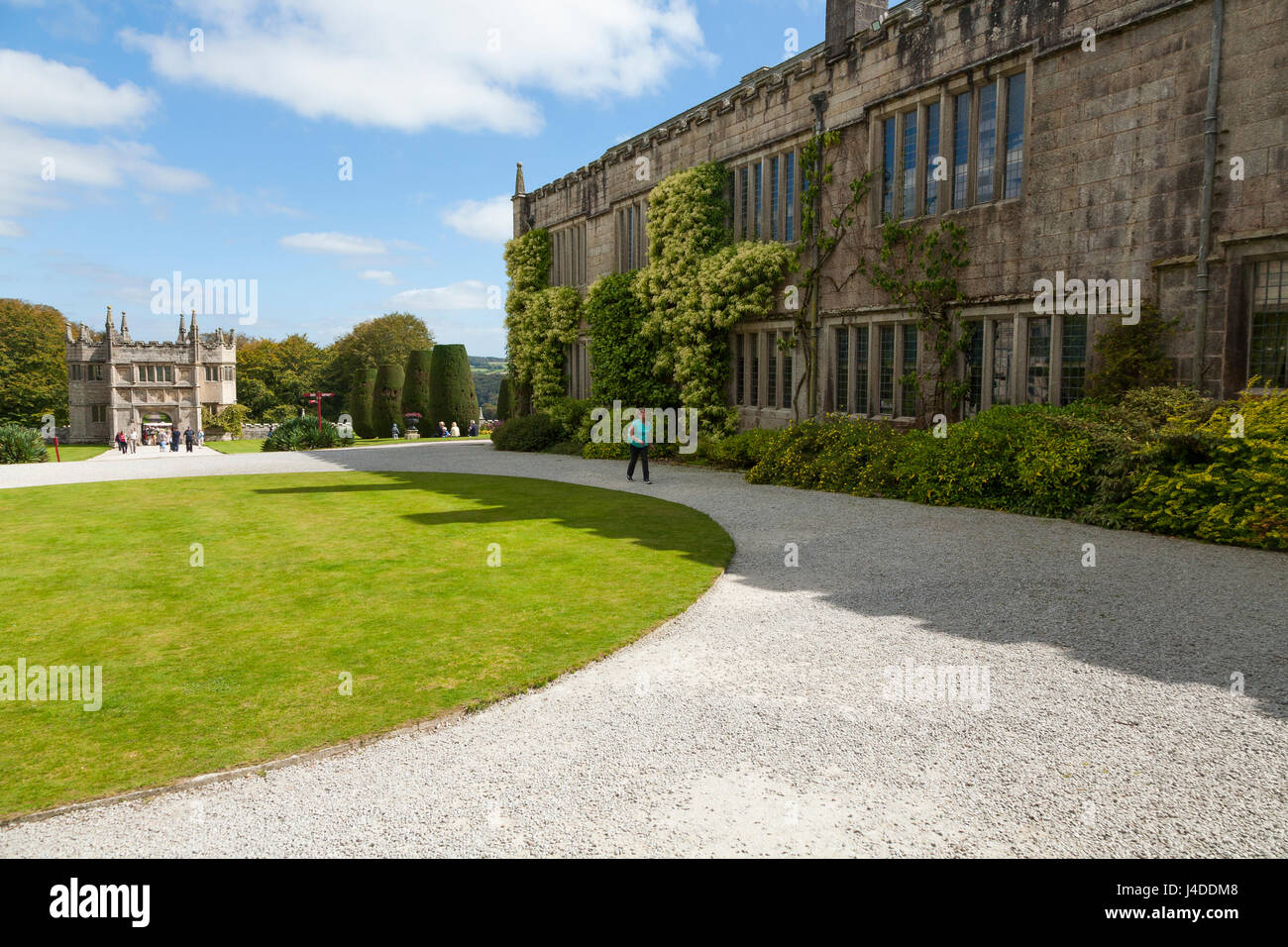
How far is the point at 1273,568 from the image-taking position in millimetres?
8008

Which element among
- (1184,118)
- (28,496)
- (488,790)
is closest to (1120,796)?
(488,790)

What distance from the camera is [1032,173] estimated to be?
44.5ft

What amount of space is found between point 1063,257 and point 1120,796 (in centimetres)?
1174

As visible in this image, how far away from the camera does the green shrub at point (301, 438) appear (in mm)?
34219

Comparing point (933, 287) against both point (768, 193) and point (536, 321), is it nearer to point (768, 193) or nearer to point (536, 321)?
point (768, 193)

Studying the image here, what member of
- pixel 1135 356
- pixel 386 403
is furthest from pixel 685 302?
pixel 386 403

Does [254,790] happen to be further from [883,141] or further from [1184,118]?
[883,141]

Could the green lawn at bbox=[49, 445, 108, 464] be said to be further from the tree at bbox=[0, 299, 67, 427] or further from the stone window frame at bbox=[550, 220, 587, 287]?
the tree at bbox=[0, 299, 67, 427]

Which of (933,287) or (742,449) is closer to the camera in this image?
(933,287)

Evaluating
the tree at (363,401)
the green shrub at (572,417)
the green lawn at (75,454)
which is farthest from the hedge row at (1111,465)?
the tree at (363,401)

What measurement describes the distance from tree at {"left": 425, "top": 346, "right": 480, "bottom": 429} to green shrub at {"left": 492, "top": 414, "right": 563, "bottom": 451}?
23.0 metres

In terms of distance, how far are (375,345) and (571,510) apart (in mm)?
66430

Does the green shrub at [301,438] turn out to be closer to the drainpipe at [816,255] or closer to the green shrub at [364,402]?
the green shrub at [364,402]
